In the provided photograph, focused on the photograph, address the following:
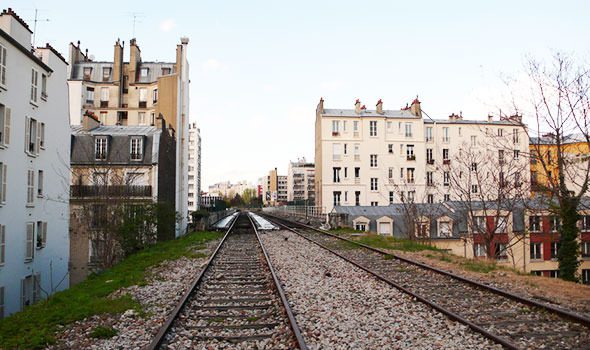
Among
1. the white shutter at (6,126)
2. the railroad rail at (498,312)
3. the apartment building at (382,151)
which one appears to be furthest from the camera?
the apartment building at (382,151)

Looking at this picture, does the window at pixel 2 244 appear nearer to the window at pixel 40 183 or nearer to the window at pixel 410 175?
the window at pixel 40 183

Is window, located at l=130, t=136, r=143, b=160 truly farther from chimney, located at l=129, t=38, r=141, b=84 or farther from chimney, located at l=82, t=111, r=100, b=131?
chimney, located at l=129, t=38, r=141, b=84

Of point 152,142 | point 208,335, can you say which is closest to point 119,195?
point 152,142

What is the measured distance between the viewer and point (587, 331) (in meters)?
6.61

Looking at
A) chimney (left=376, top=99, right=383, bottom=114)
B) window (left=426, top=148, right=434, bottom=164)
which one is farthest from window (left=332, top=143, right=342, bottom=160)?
window (left=426, top=148, right=434, bottom=164)

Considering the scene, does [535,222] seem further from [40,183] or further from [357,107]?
[357,107]

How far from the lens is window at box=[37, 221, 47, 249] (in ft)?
77.0

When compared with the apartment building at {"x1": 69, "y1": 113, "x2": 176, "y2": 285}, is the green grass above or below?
below

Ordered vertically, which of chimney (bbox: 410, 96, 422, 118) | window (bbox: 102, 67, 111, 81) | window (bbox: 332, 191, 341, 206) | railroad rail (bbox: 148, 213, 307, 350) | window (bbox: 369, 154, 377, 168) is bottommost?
railroad rail (bbox: 148, 213, 307, 350)

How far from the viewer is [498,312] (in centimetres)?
786

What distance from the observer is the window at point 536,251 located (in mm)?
38500

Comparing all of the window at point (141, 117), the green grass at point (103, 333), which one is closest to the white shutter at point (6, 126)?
the green grass at point (103, 333)

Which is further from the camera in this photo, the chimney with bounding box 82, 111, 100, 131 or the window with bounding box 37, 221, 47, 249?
the chimney with bounding box 82, 111, 100, 131

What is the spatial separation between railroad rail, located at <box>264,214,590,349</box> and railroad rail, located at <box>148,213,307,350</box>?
8.57ft
